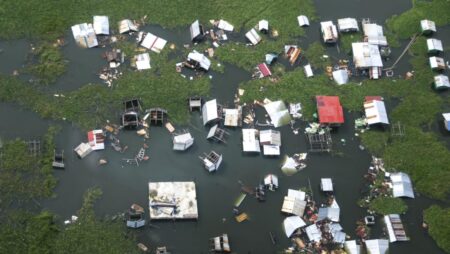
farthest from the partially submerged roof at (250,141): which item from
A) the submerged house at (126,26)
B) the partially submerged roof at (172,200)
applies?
the submerged house at (126,26)

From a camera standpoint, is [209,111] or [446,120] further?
[446,120]

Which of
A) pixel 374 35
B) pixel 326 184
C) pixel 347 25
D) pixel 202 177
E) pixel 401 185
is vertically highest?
pixel 347 25

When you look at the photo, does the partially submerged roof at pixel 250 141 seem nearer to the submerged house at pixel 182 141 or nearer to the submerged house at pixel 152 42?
the submerged house at pixel 182 141

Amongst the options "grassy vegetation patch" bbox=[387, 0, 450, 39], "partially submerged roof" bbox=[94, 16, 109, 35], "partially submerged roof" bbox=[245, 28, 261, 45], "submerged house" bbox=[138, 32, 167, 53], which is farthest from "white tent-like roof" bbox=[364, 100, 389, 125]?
"partially submerged roof" bbox=[94, 16, 109, 35]

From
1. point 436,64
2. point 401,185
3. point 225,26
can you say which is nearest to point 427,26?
point 436,64

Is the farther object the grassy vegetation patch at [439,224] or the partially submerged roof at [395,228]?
the grassy vegetation patch at [439,224]

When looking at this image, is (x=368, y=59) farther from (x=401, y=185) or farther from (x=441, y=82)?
(x=401, y=185)
